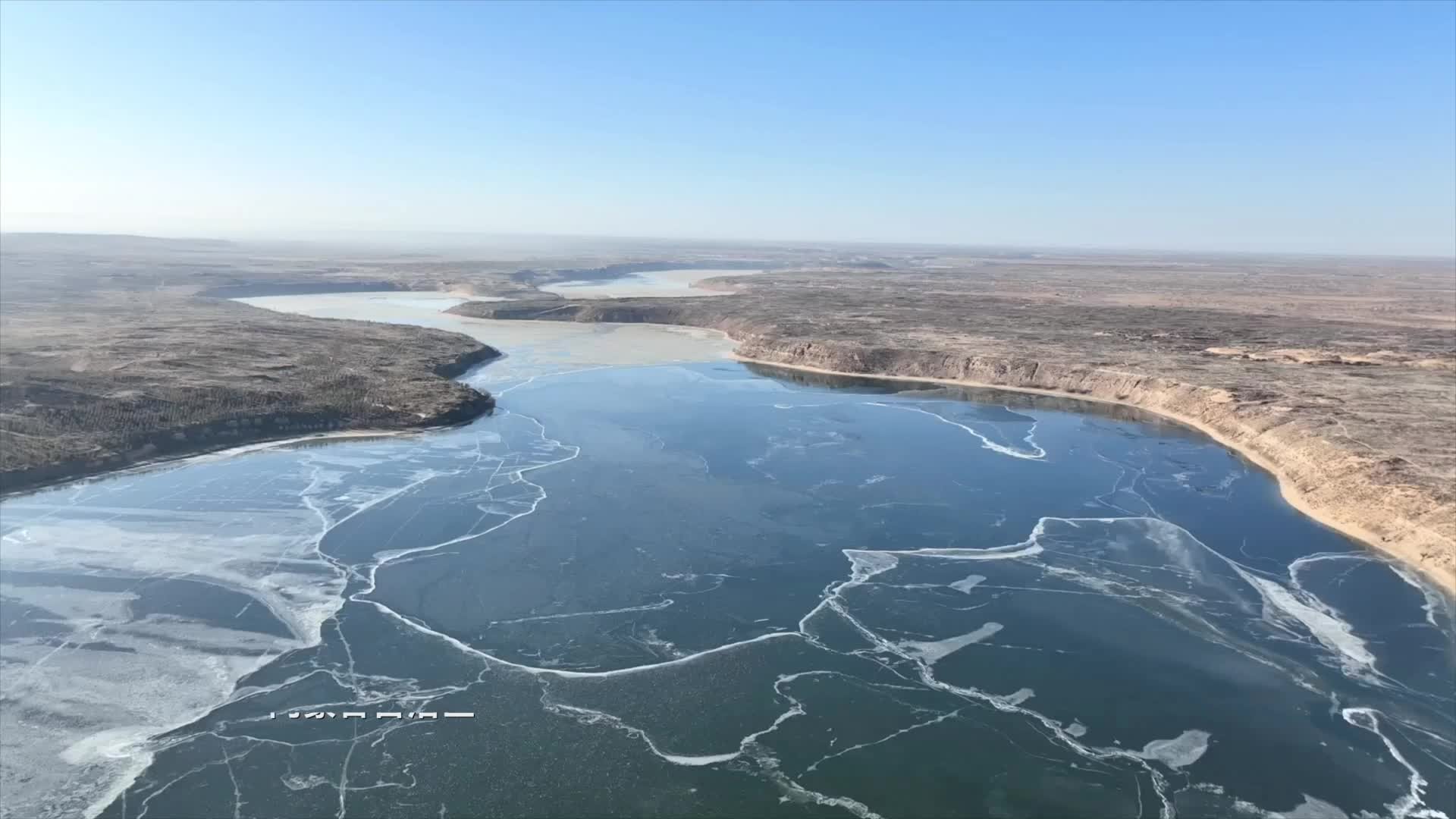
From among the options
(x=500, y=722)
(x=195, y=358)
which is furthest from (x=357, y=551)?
(x=195, y=358)

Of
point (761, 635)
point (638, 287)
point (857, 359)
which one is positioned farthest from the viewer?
point (638, 287)

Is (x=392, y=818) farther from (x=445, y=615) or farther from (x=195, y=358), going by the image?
(x=195, y=358)

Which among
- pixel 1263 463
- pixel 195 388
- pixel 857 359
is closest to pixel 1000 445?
pixel 1263 463

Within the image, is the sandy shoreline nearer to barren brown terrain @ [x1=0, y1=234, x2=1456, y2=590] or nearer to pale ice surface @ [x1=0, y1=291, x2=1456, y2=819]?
barren brown terrain @ [x1=0, y1=234, x2=1456, y2=590]

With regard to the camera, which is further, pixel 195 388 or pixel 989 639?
pixel 195 388

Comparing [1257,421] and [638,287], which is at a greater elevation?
[638,287]

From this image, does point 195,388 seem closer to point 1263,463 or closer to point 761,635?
point 761,635
